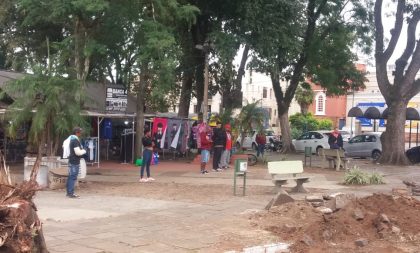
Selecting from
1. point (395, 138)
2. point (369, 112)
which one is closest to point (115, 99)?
point (395, 138)

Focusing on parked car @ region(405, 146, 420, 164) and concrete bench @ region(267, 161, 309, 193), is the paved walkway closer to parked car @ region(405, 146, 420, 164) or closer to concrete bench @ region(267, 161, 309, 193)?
concrete bench @ region(267, 161, 309, 193)

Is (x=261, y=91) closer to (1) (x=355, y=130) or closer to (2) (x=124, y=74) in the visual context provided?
(1) (x=355, y=130)

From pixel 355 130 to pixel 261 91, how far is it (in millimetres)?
16066

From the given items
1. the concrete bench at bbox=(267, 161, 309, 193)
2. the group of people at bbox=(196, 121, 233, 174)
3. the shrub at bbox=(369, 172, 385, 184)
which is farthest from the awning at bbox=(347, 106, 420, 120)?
the concrete bench at bbox=(267, 161, 309, 193)

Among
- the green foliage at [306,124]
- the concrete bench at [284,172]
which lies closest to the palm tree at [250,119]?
the concrete bench at [284,172]

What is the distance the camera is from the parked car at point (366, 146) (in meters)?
29.6

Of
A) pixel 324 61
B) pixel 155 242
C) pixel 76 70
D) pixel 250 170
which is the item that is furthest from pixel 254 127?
pixel 155 242

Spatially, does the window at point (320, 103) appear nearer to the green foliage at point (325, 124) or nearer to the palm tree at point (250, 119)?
the green foliage at point (325, 124)

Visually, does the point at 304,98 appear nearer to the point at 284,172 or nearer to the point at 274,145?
the point at 274,145

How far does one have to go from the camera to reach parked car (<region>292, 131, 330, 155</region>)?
1316 inches

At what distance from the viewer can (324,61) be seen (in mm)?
33469

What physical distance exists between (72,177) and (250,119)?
11.2 meters

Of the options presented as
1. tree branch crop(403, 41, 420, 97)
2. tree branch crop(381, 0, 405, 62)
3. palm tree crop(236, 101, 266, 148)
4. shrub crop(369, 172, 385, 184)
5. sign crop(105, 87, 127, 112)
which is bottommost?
shrub crop(369, 172, 385, 184)

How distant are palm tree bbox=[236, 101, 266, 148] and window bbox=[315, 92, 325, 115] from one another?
44.4 meters
